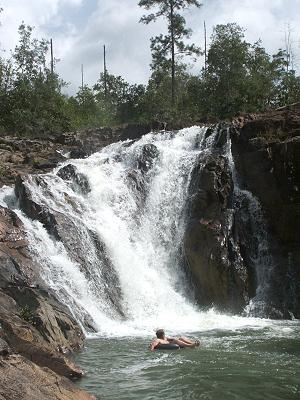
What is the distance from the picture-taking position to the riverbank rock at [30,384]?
22.5ft

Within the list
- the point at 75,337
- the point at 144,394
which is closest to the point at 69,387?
the point at 144,394

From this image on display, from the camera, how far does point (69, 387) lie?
7914 mm

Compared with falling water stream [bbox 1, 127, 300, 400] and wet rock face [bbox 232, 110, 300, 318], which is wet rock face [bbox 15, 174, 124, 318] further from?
wet rock face [bbox 232, 110, 300, 318]

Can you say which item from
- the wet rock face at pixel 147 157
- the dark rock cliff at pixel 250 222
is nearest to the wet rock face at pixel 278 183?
the dark rock cliff at pixel 250 222

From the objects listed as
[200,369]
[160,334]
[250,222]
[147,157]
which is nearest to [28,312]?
[160,334]

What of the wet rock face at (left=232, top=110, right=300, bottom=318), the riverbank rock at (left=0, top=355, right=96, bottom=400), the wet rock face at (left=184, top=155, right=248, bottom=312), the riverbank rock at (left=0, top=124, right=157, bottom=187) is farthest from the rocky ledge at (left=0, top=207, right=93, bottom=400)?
the wet rock face at (left=232, top=110, right=300, bottom=318)

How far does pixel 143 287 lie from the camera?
696 inches

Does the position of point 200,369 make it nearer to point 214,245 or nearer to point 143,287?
point 143,287

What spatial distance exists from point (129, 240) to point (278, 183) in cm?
611

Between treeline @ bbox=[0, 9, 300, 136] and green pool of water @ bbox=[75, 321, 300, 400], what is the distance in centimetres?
2121

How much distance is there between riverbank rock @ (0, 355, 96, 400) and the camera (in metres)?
6.85

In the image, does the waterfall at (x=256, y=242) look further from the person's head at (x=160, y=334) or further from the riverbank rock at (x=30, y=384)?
the riverbank rock at (x=30, y=384)

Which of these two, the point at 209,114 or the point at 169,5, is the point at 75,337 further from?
the point at 169,5

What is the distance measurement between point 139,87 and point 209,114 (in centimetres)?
956
